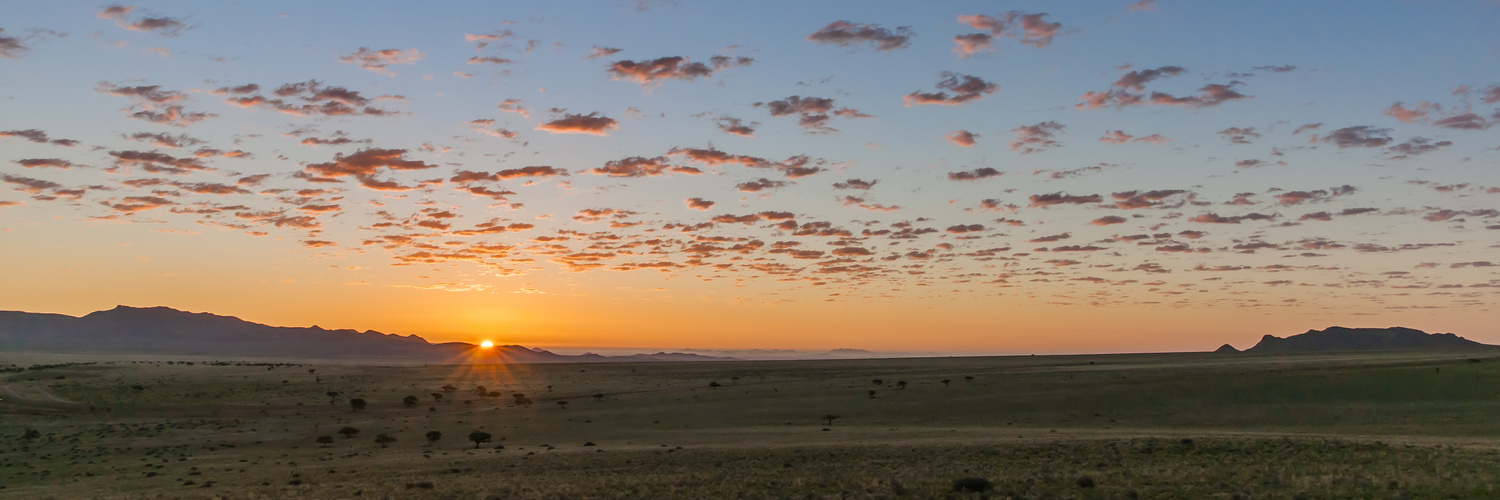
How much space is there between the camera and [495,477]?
24891 mm

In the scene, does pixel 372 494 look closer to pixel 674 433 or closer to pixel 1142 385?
pixel 674 433

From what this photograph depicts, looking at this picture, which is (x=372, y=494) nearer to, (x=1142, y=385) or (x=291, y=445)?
(x=291, y=445)

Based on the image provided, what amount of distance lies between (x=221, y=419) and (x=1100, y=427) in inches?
1690

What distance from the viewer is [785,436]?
119ft

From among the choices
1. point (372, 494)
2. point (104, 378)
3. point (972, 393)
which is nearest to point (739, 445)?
point (372, 494)

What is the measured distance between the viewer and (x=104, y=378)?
67.4 m

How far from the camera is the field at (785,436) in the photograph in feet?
69.3

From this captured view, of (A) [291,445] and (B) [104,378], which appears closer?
(A) [291,445]

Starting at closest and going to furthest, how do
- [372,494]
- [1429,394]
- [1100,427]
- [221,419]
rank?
[372,494] < [1100,427] < [1429,394] < [221,419]

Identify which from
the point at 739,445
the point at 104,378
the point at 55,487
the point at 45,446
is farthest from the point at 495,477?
the point at 104,378

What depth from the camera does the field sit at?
69.3 feet

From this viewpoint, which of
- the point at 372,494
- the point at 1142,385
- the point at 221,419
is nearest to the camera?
the point at 372,494

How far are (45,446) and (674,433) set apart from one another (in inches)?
968

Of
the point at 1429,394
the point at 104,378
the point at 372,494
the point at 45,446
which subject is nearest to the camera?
the point at 372,494
